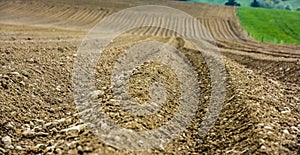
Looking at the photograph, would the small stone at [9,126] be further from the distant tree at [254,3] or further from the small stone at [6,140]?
the distant tree at [254,3]

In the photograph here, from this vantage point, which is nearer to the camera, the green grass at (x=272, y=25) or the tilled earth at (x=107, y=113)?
the tilled earth at (x=107, y=113)

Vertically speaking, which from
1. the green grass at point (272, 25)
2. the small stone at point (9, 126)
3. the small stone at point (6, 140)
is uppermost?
the small stone at point (9, 126)

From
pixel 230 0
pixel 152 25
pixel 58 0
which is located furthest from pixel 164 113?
pixel 230 0

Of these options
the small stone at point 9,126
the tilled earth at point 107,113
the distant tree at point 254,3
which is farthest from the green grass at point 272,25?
the small stone at point 9,126

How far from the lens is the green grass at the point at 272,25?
46125 mm

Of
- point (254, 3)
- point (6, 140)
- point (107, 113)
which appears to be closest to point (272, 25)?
point (254, 3)

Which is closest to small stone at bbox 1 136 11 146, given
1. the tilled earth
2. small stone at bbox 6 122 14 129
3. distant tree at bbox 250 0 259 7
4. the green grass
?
the tilled earth

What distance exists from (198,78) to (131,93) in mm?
3843

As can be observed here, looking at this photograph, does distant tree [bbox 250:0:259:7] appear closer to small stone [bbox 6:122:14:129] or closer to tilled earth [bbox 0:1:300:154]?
tilled earth [bbox 0:1:300:154]

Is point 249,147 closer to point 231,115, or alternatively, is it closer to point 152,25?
point 231,115

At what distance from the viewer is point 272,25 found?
56031 mm

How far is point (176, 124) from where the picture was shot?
22.3 ft

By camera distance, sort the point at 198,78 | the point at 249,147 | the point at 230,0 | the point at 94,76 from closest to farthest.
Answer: the point at 249,147 < the point at 94,76 < the point at 198,78 < the point at 230,0

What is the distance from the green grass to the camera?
4612 cm
